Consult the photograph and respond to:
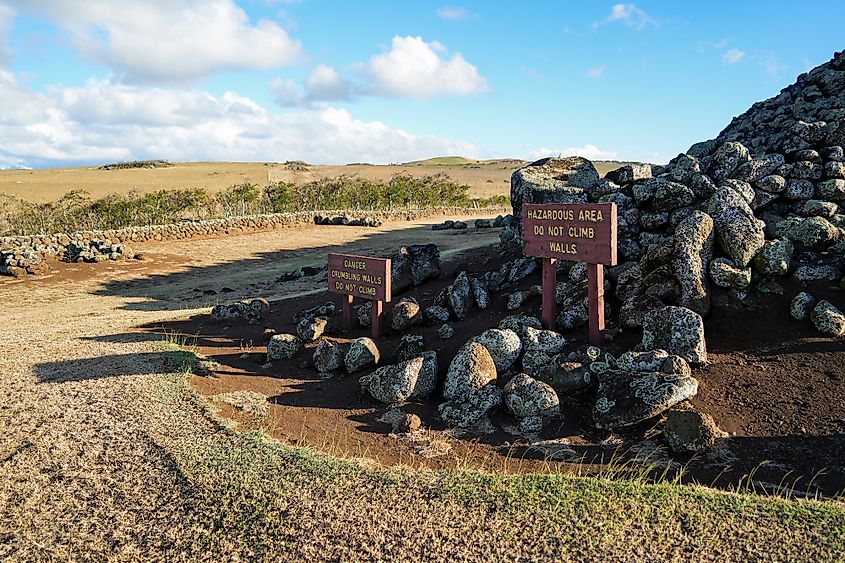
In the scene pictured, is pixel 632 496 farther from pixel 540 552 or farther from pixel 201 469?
pixel 201 469

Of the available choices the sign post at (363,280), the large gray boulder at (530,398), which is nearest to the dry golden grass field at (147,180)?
the sign post at (363,280)

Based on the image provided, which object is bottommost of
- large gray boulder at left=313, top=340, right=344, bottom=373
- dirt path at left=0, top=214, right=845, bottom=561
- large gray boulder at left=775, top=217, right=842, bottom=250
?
dirt path at left=0, top=214, right=845, bottom=561

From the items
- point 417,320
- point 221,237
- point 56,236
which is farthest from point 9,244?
point 417,320

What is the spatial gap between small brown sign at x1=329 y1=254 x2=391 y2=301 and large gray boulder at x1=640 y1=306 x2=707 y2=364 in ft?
15.2

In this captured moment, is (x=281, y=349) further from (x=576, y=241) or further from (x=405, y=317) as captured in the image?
(x=576, y=241)

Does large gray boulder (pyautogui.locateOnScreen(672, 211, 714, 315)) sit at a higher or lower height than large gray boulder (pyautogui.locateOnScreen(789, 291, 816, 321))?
higher

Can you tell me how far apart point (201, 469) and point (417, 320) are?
580 centimetres

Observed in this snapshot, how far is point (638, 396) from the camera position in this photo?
725 cm

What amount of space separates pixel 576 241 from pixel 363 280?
13.7ft

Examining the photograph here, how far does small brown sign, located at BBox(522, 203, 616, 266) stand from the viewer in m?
8.97

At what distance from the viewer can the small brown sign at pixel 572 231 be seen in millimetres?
8969

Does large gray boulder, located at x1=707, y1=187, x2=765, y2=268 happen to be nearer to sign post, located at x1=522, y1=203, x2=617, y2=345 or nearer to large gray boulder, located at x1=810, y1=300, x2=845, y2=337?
large gray boulder, located at x1=810, y1=300, x2=845, y2=337

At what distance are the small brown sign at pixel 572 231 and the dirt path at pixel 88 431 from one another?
5.62m

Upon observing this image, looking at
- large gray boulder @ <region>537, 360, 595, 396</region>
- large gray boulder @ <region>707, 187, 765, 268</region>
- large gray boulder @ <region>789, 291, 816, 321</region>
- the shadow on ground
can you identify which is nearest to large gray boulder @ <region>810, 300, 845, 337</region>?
large gray boulder @ <region>789, 291, 816, 321</region>
